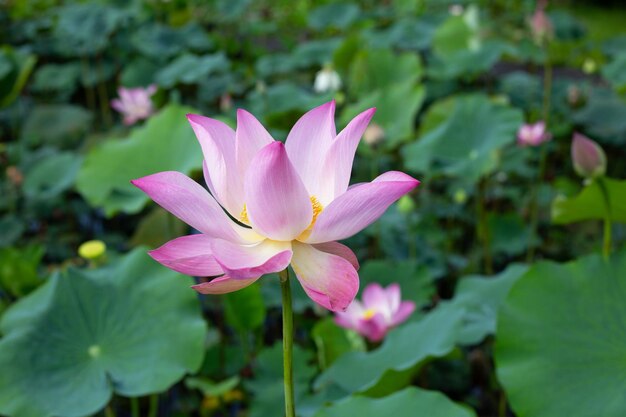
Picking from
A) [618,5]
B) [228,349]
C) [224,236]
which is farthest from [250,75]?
[618,5]

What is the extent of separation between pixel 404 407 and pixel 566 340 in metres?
0.27

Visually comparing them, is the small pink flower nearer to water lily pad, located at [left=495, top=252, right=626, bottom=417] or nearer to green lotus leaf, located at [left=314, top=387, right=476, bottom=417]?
water lily pad, located at [left=495, top=252, right=626, bottom=417]

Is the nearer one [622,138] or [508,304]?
[508,304]

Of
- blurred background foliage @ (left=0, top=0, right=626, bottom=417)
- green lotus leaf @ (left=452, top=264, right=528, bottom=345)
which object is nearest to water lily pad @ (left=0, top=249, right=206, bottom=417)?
blurred background foliage @ (left=0, top=0, right=626, bottom=417)

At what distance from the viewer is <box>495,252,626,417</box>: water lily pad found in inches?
32.0

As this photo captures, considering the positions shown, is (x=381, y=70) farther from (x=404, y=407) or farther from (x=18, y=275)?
(x=404, y=407)

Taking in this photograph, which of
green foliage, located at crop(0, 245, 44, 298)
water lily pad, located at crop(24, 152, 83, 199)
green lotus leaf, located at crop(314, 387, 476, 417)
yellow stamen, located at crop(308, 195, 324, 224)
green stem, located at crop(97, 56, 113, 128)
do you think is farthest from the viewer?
green stem, located at crop(97, 56, 113, 128)

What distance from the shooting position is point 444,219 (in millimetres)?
2189

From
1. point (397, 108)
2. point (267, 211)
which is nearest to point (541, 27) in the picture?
point (397, 108)

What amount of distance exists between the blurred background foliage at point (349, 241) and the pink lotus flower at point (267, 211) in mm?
271

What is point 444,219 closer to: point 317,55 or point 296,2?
point 317,55

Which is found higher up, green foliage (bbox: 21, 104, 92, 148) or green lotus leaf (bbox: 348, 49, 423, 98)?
green lotus leaf (bbox: 348, 49, 423, 98)

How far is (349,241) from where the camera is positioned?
6.06 ft

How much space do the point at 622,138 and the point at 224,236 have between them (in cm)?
221
